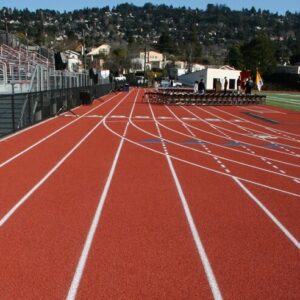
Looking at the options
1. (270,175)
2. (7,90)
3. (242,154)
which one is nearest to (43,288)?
(270,175)

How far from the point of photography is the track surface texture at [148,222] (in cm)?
468

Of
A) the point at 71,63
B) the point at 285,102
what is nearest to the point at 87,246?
the point at 285,102

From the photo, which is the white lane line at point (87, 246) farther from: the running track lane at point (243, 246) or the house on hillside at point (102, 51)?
the house on hillside at point (102, 51)

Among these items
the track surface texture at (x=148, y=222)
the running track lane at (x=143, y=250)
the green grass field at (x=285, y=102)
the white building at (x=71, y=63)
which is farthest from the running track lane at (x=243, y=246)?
the white building at (x=71, y=63)

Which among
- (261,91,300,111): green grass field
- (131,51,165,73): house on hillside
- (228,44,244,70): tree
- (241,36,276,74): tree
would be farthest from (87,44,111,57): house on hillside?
(261,91,300,111): green grass field

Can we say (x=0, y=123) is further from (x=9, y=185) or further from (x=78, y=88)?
(x=78, y=88)

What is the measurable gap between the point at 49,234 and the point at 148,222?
1.31 m

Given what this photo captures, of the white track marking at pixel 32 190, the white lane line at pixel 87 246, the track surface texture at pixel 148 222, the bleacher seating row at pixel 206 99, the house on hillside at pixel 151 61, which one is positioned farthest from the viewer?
the house on hillside at pixel 151 61

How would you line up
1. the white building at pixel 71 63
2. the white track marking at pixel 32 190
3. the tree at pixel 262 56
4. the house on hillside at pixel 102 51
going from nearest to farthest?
the white track marking at pixel 32 190 → the white building at pixel 71 63 → the tree at pixel 262 56 → the house on hillside at pixel 102 51

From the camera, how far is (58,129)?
17.9 metres

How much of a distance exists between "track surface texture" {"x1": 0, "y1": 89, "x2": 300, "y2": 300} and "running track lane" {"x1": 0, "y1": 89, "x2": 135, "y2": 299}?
0.05 ft

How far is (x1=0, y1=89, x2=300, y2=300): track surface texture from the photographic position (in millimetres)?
4684

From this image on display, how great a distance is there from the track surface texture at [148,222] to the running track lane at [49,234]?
0.01 meters

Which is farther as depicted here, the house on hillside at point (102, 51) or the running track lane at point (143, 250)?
the house on hillside at point (102, 51)
